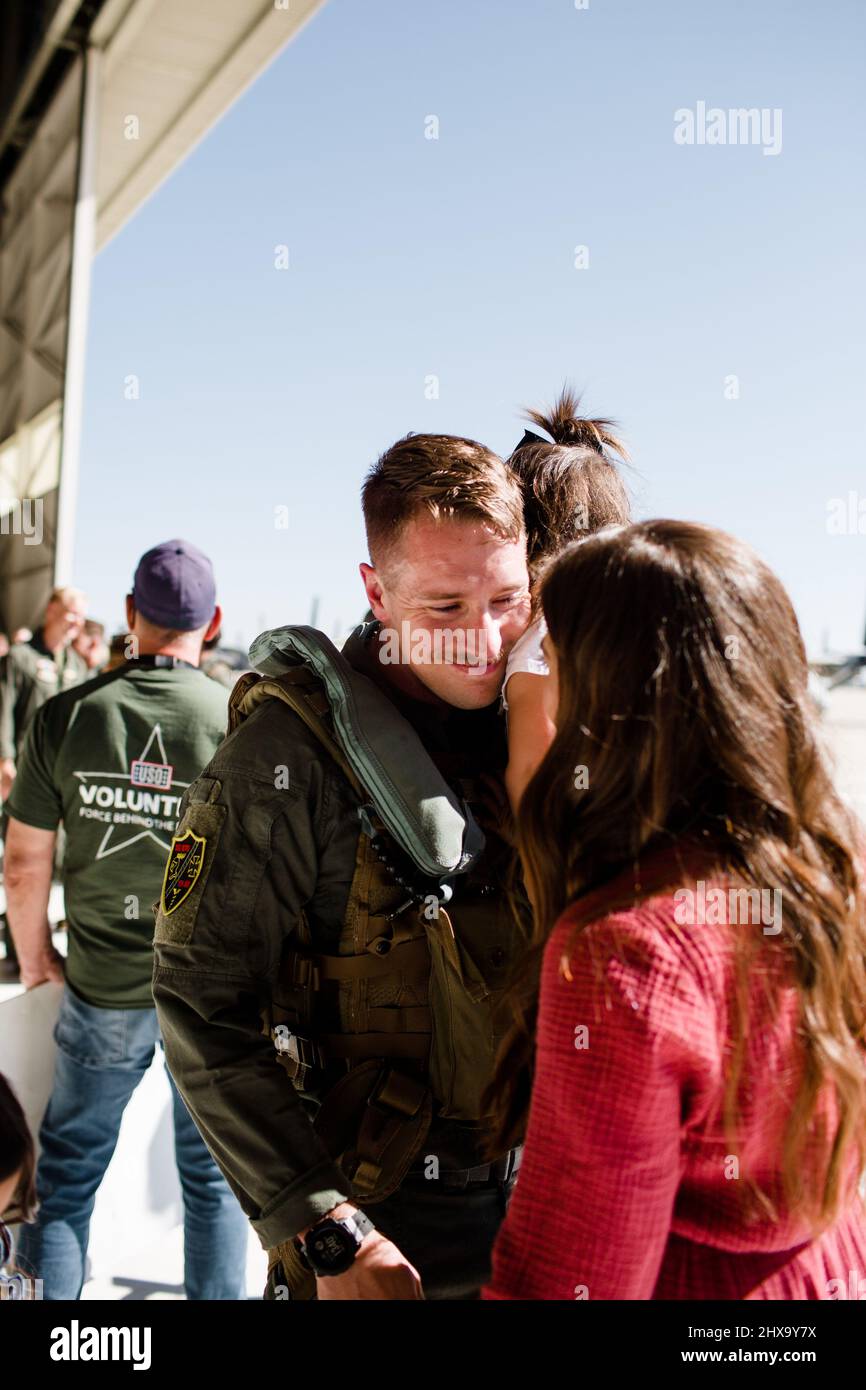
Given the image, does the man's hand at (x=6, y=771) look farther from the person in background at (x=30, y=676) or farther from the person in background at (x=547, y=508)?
the person in background at (x=547, y=508)

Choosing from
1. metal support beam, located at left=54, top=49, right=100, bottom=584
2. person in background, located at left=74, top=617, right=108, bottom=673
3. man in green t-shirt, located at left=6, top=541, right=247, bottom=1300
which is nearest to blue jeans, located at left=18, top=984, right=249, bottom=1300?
man in green t-shirt, located at left=6, top=541, right=247, bottom=1300

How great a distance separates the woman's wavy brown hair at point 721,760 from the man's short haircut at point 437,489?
0.46m

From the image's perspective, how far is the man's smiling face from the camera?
5.05ft

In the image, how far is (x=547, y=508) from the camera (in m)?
1.75

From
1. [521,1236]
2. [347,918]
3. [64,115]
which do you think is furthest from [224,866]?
[64,115]

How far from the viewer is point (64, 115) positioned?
8.84 m

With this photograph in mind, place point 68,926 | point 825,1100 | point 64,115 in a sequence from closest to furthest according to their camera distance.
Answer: point 825,1100, point 68,926, point 64,115

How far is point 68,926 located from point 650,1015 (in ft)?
7.24

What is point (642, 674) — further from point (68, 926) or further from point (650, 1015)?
point (68, 926)

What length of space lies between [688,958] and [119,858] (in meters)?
2.07

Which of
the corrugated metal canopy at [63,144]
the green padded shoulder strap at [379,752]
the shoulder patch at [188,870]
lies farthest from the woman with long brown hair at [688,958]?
Result: the corrugated metal canopy at [63,144]

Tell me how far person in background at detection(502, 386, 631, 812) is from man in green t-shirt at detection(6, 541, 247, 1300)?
124 cm
